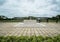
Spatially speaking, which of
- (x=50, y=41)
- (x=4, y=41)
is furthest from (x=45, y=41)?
(x=4, y=41)

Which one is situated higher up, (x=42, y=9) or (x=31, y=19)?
(x=42, y=9)

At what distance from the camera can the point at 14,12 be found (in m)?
5.81

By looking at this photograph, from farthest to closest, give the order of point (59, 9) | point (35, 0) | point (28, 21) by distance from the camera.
Result: point (28, 21) → point (59, 9) → point (35, 0)

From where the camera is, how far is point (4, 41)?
8.44 ft

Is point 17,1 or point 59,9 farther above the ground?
point 17,1

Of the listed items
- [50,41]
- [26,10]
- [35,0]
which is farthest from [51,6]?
[50,41]

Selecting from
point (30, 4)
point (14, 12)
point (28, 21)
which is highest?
point (30, 4)

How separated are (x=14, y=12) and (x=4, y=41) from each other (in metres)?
3.35

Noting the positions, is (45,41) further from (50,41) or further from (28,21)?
(28,21)

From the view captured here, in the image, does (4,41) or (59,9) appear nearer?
(4,41)

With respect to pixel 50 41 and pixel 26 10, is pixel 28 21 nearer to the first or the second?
pixel 26 10

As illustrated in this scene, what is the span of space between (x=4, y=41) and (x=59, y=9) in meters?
4.03

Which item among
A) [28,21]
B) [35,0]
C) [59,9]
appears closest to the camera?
[35,0]

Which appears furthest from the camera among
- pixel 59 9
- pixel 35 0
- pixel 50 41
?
pixel 59 9
